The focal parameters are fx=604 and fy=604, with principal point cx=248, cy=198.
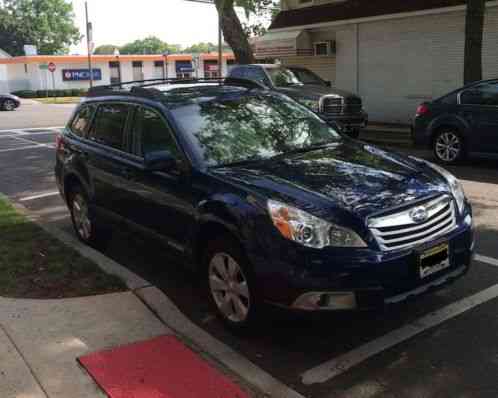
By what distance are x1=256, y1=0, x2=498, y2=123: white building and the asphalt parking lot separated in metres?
12.3

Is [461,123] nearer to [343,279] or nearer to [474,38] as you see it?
[474,38]

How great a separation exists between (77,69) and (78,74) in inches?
17.7

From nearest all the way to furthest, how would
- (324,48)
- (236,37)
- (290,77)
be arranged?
(290,77)
(236,37)
(324,48)

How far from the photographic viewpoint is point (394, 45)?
60.0 ft

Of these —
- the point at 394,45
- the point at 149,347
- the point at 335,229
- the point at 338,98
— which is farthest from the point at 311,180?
the point at 394,45

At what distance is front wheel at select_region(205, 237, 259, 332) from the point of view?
4027mm

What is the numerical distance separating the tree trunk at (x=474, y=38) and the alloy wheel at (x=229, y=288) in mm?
10746

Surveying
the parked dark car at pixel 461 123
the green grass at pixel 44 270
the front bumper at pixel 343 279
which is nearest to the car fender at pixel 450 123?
the parked dark car at pixel 461 123

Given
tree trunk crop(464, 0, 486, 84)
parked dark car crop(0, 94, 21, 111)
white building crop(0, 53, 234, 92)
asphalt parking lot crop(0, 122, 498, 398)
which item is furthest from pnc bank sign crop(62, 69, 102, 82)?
asphalt parking lot crop(0, 122, 498, 398)

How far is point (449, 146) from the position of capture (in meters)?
10.8

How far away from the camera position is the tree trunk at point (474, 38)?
13.1m

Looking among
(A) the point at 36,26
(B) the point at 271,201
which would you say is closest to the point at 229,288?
(B) the point at 271,201

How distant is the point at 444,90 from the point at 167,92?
44.1ft

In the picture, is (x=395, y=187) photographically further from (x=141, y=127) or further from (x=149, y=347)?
(x=141, y=127)
